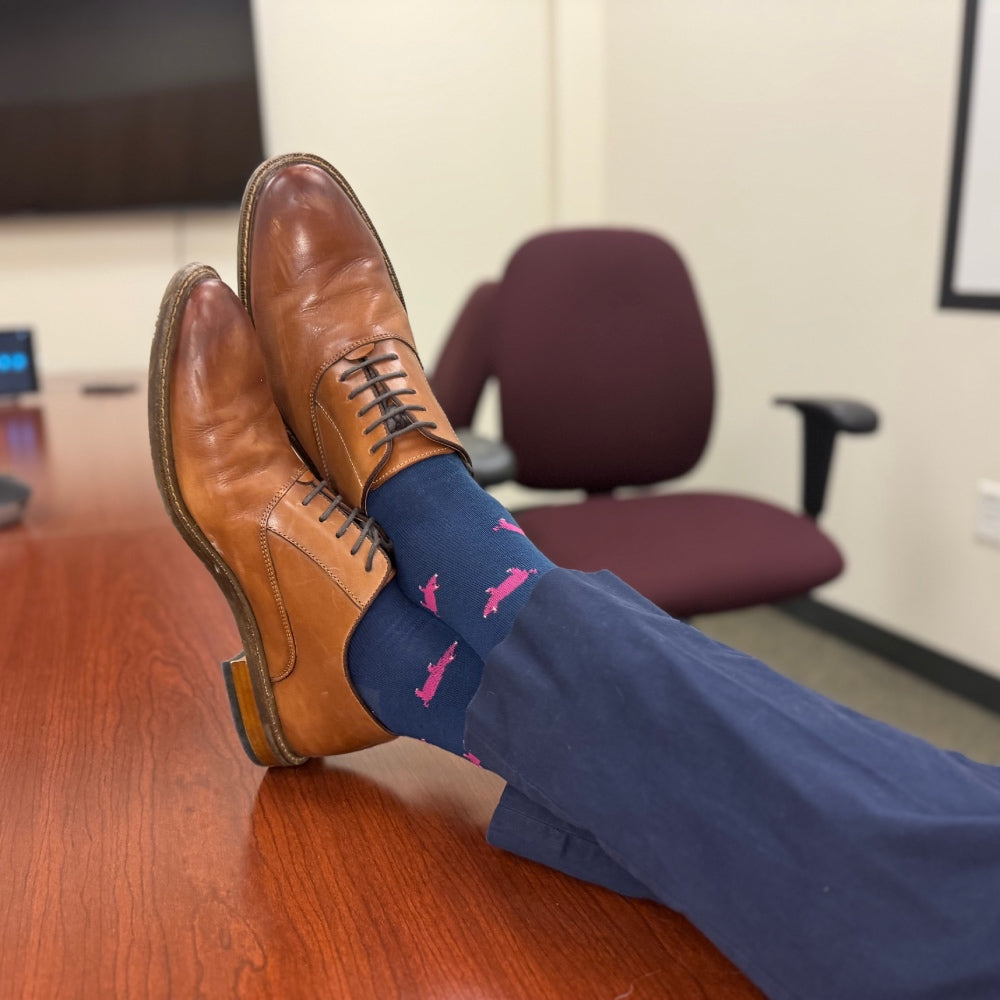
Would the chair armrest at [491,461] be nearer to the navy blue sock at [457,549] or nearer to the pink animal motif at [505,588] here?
the navy blue sock at [457,549]

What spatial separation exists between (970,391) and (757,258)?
2.33ft

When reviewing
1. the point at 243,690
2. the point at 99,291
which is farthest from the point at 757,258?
the point at 243,690

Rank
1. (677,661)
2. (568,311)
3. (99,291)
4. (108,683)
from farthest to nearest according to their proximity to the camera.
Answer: (99,291) < (568,311) < (108,683) < (677,661)

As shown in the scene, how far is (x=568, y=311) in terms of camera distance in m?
1.55

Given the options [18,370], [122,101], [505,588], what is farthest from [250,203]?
[122,101]

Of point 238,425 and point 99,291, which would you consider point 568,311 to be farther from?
point 99,291

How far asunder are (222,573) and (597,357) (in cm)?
102

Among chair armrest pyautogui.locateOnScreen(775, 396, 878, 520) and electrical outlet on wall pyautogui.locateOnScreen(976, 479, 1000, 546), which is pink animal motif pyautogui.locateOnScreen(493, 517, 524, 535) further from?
electrical outlet on wall pyautogui.locateOnScreen(976, 479, 1000, 546)

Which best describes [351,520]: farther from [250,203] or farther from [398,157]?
[398,157]

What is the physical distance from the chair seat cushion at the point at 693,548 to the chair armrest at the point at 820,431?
0.24 ft

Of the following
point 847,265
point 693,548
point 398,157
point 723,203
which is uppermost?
point 398,157

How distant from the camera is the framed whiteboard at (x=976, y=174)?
5.41 feet

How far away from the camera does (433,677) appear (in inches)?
24.4

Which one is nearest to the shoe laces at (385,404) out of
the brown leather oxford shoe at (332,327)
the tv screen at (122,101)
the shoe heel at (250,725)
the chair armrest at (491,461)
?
the brown leather oxford shoe at (332,327)
